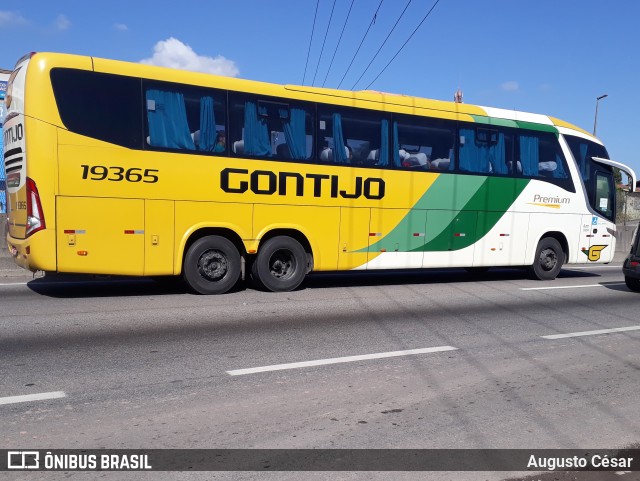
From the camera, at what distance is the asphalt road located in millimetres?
4531

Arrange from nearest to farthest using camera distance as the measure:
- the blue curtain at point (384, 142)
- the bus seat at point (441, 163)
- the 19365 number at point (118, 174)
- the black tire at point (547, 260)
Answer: the 19365 number at point (118, 174) → the blue curtain at point (384, 142) → the bus seat at point (441, 163) → the black tire at point (547, 260)

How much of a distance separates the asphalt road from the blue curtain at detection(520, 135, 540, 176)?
421cm

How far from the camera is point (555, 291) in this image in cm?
1285

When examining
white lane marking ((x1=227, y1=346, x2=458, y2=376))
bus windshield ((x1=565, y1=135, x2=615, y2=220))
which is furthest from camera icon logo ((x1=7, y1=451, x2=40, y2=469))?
bus windshield ((x1=565, y1=135, x2=615, y2=220))

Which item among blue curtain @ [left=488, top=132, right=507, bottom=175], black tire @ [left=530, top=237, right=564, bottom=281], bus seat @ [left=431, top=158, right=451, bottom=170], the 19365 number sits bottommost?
black tire @ [left=530, top=237, right=564, bottom=281]

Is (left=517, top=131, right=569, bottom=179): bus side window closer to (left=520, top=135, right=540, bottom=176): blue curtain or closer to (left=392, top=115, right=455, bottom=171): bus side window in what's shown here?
(left=520, top=135, right=540, bottom=176): blue curtain

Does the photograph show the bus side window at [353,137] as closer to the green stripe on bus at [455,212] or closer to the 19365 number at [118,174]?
the green stripe on bus at [455,212]

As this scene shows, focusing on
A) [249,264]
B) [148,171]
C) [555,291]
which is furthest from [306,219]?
[555,291]

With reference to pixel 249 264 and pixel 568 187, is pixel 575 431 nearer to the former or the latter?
pixel 249 264

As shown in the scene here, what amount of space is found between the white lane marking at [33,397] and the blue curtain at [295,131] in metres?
6.79

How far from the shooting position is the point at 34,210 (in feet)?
29.7

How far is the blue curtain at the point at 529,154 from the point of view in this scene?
14.0 meters

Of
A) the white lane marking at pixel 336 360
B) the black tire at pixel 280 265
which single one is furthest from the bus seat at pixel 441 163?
the white lane marking at pixel 336 360

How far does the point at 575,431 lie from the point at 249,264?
23.9ft
